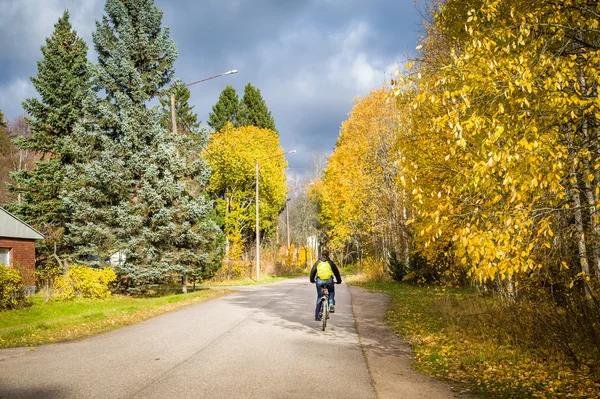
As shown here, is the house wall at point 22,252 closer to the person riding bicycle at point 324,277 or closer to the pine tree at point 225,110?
the person riding bicycle at point 324,277

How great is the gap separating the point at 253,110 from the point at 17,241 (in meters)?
40.2

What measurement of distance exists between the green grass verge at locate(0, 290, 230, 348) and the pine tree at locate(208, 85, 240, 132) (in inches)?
1581

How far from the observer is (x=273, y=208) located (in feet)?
160

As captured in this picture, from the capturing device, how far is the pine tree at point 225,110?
58.0 meters

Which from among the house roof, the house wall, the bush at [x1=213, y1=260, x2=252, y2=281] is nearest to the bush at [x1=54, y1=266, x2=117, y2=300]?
the house wall

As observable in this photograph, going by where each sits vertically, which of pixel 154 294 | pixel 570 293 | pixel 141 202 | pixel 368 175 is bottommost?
pixel 154 294

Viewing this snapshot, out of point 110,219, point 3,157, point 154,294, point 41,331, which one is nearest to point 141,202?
point 110,219

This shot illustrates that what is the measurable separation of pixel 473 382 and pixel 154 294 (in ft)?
61.4

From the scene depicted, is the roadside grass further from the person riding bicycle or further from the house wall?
the house wall

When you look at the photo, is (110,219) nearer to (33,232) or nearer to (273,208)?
(33,232)

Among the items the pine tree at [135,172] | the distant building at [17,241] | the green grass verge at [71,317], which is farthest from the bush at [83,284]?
the distant building at [17,241]

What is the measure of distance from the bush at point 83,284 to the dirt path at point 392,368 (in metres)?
10.9

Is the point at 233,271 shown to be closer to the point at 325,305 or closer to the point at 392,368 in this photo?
the point at 325,305

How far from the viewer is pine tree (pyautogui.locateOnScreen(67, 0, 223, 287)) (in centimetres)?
2008
